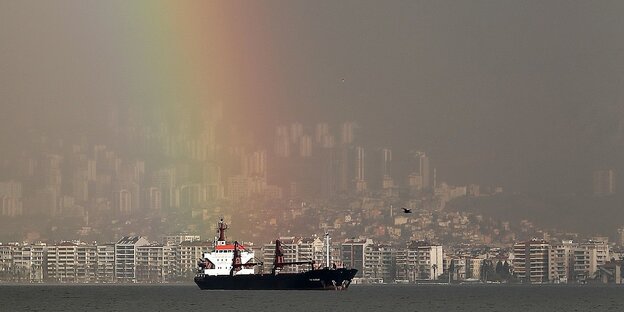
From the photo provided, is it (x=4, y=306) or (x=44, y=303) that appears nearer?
(x=4, y=306)

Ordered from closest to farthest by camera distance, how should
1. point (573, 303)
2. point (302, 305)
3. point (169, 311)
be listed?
point (169, 311) → point (302, 305) → point (573, 303)

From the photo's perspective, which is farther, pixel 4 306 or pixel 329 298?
pixel 329 298

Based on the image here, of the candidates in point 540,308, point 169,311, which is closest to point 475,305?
point 540,308

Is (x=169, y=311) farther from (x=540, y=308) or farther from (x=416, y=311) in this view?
(x=540, y=308)

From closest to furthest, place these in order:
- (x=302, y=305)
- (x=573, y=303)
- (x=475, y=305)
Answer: (x=302, y=305)
(x=475, y=305)
(x=573, y=303)

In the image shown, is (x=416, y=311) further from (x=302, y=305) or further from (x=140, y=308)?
(x=140, y=308)

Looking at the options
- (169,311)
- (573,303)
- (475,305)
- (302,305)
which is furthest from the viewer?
(573,303)

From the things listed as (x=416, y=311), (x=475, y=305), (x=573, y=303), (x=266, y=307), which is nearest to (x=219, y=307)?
(x=266, y=307)

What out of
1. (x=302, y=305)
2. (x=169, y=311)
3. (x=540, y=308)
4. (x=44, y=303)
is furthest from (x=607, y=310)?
(x=44, y=303)
